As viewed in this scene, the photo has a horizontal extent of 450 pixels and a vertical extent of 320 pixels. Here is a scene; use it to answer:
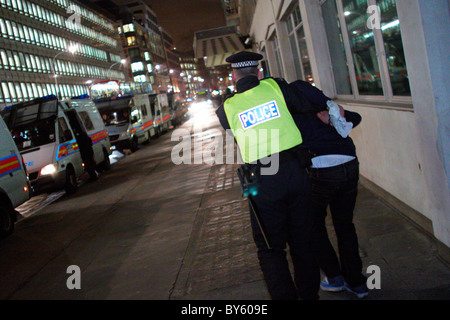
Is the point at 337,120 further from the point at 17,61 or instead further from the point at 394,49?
the point at 17,61

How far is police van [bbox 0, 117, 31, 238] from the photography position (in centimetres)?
923

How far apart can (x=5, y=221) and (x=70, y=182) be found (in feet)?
15.1

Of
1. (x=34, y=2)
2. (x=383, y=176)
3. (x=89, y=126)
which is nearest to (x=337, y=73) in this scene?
(x=383, y=176)

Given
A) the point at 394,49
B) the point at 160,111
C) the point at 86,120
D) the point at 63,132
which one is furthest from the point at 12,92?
the point at 394,49

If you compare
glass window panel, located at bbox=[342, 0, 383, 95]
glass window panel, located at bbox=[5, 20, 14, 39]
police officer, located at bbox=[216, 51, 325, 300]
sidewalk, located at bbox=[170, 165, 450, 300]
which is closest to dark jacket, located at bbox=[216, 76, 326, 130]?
police officer, located at bbox=[216, 51, 325, 300]

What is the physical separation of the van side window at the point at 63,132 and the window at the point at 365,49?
818 centimetres

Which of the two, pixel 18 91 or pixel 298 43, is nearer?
pixel 298 43

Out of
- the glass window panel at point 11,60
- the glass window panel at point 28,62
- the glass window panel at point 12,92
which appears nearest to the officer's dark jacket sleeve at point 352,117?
the glass window panel at point 12,92

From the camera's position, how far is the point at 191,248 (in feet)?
20.5

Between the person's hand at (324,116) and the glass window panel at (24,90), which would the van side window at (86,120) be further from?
the glass window panel at (24,90)

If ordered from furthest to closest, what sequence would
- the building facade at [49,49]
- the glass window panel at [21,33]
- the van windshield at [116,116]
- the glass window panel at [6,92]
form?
the glass window panel at [21,33]
the building facade at [49,49]
the glass window panel at [6,92]
the van windshield at [116,116]

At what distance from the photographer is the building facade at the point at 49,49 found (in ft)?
158

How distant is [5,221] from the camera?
917 cm

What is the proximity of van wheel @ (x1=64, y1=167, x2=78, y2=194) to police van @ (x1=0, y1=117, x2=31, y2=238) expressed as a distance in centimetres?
293
